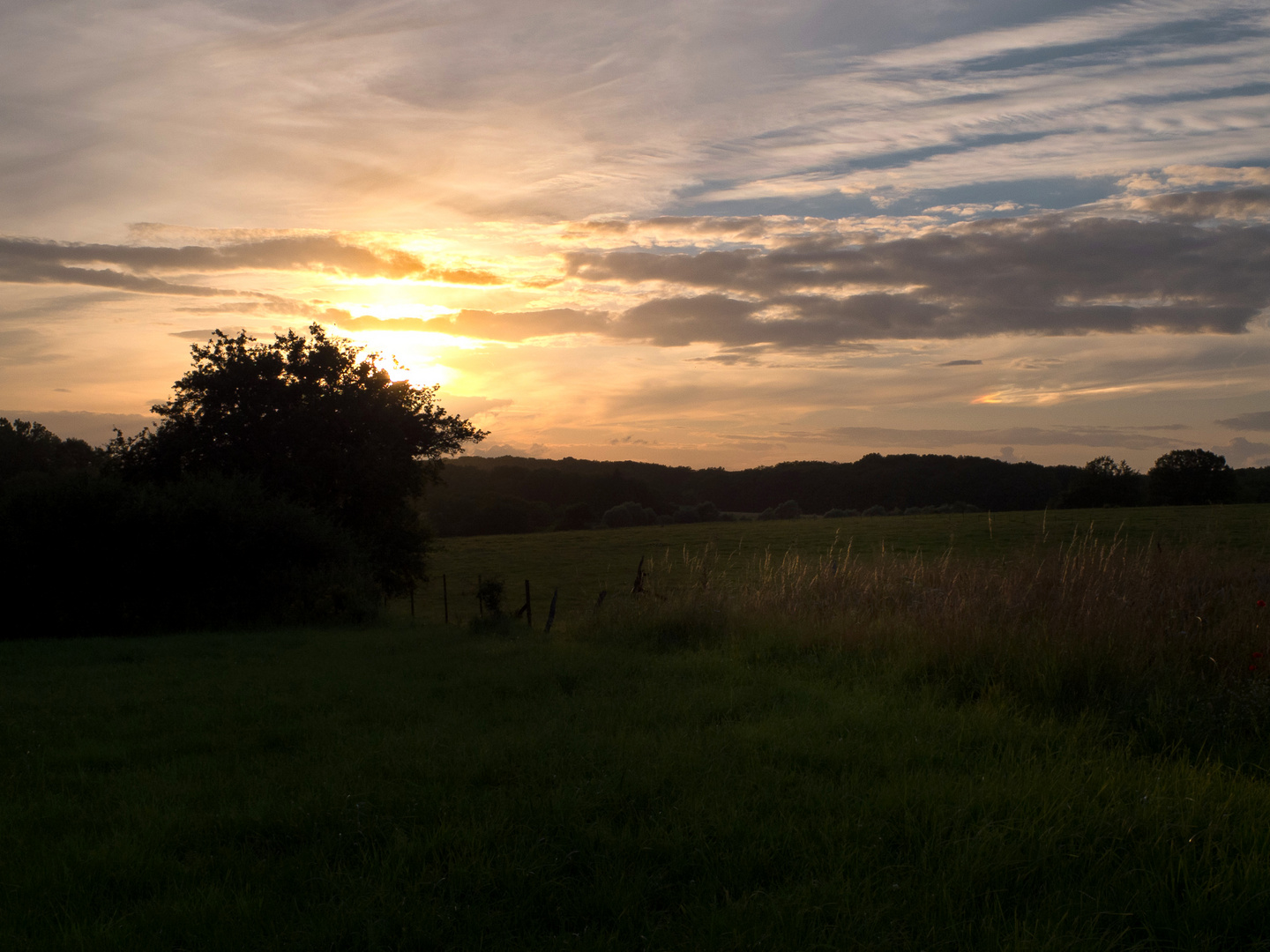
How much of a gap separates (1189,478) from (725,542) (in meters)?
35.2

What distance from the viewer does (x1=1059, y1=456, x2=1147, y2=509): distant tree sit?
193 ft

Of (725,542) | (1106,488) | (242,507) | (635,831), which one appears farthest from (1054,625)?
(1106,488)

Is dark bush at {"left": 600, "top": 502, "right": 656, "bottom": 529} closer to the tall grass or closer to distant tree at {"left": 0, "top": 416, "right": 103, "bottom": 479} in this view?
distant tree at {"left": 0, "top": 416, "right": 103, "bottom": 479}

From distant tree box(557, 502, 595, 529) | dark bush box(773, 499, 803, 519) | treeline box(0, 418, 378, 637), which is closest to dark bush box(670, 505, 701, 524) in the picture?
dark bush box(773, 499, 803, 519)

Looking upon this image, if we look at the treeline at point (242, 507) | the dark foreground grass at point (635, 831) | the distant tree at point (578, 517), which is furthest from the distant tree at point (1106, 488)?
the dark foreground grass at point (635, 831)

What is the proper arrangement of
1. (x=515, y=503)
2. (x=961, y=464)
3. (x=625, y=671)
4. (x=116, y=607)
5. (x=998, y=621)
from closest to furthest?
(x=998, y=621) → (x=625, y=671) → (x=116, y=607) → (x=961, y=464) → (x=515, y=503)

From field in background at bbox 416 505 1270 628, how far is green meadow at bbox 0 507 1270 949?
1766 cm

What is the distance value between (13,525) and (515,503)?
54.9 metres

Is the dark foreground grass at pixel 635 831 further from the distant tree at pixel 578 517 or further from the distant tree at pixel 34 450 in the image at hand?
the distant tree at pixel 578 517

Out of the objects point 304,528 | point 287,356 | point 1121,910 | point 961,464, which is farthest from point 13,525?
point 961,464

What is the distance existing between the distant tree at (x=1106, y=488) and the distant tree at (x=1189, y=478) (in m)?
1.04

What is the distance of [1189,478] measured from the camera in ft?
188

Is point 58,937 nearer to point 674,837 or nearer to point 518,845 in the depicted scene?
point 518,845

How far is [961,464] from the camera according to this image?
6925cm
